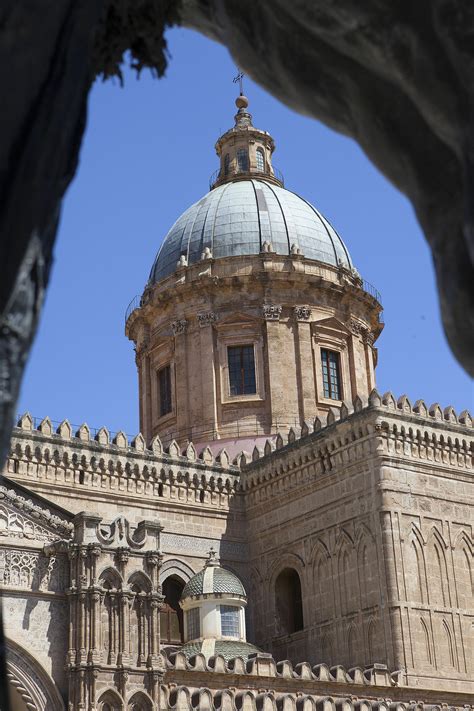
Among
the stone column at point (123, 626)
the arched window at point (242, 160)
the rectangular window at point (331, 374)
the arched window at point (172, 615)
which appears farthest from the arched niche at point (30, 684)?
the arched window at point (242, 160)

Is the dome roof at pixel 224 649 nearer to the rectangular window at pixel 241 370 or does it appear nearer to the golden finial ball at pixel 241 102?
the rectangular window at pixel 241 370

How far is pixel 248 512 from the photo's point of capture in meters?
29.4

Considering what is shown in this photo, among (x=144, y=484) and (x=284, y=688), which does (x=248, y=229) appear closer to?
(x=144, y=484)

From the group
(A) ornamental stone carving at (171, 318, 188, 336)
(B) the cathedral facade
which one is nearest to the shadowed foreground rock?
(B) the cathedral facade

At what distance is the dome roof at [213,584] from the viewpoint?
2491 cm

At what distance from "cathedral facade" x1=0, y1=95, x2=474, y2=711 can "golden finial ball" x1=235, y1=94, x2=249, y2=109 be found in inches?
149

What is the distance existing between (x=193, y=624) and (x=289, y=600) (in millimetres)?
3902

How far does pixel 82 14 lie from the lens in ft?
8.77

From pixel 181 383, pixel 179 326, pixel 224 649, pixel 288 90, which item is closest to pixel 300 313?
pixel 179 326

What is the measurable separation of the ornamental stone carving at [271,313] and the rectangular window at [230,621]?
10294mm

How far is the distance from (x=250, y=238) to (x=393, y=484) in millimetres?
10836

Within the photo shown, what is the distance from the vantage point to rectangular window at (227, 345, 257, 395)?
3294 cm

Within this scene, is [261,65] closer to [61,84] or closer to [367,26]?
[367,26]

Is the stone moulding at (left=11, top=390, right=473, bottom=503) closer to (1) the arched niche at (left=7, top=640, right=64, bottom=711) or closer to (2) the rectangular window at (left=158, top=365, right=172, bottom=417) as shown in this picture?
(2) the rectangular window at (left=158, top=365, right=172, bottom=417)
